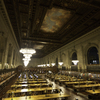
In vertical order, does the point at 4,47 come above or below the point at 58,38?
below

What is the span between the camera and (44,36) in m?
13.5

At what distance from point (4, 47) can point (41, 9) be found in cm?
514

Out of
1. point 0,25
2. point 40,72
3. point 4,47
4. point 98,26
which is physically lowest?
point 40,72

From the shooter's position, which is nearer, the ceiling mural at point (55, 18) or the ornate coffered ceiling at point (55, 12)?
the ornate coffered ceiling at point (55, 12)

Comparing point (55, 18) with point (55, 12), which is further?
point (55, 18)

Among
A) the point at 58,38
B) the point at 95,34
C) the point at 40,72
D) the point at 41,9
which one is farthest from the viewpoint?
the point at 40,72

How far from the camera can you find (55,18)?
29.1 ft

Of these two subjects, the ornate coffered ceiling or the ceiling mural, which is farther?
the ceiling mural

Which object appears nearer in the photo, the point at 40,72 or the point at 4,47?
the point at 4,47

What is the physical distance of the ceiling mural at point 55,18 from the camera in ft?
25.3

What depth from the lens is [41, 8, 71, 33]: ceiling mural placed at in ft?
25.3

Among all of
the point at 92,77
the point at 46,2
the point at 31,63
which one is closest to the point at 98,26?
the point at 92,77

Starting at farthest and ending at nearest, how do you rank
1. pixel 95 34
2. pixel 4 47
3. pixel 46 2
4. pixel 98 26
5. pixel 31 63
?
pixel 31 63
pixel 95 34
pixel 98 26
pixel 4 47
pixel 46 2

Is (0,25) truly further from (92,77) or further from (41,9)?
(92,77)
